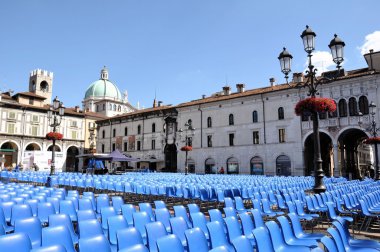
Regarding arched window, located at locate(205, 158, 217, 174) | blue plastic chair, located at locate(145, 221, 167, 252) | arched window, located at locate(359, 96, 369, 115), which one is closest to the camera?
blue plastic chair, located at locate(145, 221, 167, 252)

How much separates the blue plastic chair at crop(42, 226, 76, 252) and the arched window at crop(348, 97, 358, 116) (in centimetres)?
3191

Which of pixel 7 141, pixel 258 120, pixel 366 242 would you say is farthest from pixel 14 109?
pixel 366 242

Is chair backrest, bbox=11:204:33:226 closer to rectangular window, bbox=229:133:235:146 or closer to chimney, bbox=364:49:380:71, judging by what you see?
rectangular window, bbox=229:133:235:146

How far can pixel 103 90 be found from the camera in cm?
8200

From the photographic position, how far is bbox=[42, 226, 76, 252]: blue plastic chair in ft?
12.4

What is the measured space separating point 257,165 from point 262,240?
32.8 meters

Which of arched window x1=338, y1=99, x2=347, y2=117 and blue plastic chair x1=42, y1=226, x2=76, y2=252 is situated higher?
arched window x1=338, y1=99, x2=347, y2=117

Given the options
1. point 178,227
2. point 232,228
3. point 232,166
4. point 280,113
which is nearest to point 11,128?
point 232,166

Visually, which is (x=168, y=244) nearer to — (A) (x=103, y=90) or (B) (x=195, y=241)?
(B) (x=195, y=241)

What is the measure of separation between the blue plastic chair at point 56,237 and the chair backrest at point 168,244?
4.56 ft

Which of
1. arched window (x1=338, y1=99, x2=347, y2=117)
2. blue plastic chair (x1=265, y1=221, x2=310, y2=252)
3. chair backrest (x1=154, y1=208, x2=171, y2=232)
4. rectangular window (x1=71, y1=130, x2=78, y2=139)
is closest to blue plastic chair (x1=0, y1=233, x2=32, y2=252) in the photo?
chair backrest (x1=154, y1=208, x2=171, y2=232)

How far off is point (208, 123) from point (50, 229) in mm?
38181

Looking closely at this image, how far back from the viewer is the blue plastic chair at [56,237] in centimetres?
Result: 378

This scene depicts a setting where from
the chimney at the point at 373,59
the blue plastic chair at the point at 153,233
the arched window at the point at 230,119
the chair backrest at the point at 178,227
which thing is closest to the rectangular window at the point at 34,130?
the arched window at the point at 230,119
